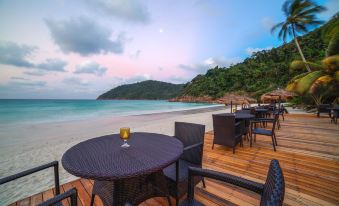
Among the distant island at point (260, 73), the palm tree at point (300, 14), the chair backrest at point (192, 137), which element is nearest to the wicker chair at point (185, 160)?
the chair backrest at point (192, 137)

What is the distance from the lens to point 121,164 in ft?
3.61

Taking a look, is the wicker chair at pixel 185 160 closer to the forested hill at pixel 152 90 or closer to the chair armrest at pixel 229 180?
the chair armrest at pixel 229 180

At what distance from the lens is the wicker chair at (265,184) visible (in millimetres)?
551

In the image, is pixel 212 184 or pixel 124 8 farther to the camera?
pixel 124 8

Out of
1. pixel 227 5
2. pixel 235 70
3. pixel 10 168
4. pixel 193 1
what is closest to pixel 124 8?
pixel 193 1

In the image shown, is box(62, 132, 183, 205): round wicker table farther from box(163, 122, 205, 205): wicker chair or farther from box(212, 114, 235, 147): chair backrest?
box(212, 114, 235, 147): chair backrest

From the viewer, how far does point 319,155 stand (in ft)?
10.4

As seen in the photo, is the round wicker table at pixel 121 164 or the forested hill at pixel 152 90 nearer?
the round wicker table at pixel 121 164

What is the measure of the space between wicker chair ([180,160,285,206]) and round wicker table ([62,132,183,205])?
0.31 meters

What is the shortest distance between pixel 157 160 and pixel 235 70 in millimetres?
42037

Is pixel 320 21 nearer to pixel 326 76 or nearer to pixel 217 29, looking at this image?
pixel 326 76

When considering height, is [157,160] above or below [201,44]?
below

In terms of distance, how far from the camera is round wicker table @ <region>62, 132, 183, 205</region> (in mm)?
1001

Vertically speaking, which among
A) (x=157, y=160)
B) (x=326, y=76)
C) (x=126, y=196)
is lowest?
(x=126, y=196)
